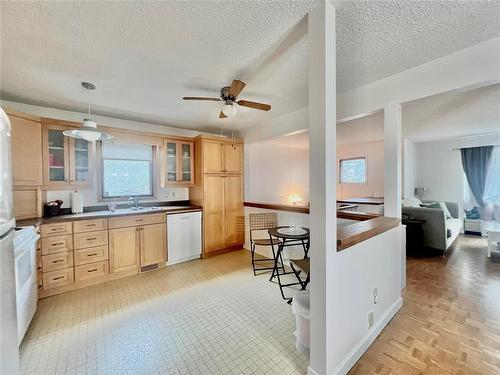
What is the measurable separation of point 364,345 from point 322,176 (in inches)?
55.9

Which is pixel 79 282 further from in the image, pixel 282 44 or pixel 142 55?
pixel 282 44

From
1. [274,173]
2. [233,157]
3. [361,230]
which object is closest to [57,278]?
[233,157]

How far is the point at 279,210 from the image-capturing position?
3.44 metres

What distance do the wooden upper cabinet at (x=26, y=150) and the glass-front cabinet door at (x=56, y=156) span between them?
88 millimetres

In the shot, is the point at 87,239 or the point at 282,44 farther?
the point at 87,239

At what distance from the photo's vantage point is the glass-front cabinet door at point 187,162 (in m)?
3.88

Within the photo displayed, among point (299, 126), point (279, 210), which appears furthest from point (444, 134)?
point (279, 210)

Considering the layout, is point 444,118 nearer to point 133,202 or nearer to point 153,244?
point 153,244

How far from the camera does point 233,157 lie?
4125 mm

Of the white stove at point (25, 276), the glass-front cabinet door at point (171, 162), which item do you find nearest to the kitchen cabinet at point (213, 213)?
the glass-front cabinet door at point (171, 162)

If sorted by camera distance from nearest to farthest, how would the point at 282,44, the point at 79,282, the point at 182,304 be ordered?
1. the point at 282,44
2. the point at 182,304
3. the point at 79,282

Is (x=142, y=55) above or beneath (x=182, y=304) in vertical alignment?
above

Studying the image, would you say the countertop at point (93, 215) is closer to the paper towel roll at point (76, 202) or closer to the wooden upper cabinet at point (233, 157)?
the paper towel roll at point (76, 202)

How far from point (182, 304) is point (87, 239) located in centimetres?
156
